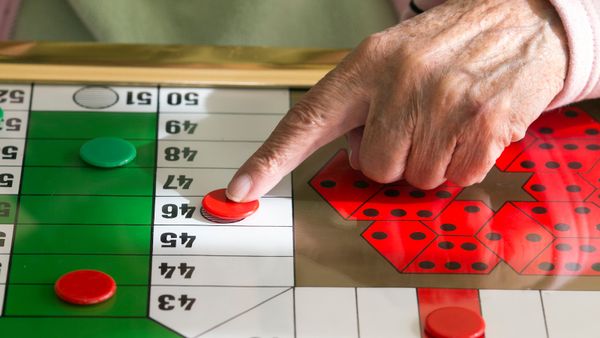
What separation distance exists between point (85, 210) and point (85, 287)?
0.42 feet

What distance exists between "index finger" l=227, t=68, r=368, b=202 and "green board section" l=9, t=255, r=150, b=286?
0.15 meters

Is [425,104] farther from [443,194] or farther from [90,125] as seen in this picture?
[90,125]

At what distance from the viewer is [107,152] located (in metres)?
1.16

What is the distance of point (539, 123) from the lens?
1.27 meters

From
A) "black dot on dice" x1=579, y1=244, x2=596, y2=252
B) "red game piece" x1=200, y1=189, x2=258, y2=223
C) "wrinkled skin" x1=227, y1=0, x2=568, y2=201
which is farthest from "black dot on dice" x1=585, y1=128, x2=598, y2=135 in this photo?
"red game piece" x1=200, y1=189, x2=258, y2=223

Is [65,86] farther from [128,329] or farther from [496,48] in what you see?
[496,48]

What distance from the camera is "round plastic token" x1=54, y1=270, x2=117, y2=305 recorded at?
988mm

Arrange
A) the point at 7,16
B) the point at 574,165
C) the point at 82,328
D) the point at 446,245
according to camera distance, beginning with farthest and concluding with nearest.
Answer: the point at 7,16 < the point at 574,165 < the point at 446,245 < the point at 82,328

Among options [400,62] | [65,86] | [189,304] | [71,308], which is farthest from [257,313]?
[65,86]

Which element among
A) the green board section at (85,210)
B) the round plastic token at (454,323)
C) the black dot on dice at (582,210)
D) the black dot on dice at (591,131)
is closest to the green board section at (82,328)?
the green board section at (85,210)

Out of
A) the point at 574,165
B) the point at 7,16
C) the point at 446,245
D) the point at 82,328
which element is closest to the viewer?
Result: the point at 82,328

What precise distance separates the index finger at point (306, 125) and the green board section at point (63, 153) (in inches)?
4.8

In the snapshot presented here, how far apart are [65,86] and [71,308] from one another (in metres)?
0.36

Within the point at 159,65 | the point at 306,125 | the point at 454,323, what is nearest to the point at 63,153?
the point at 159,65
